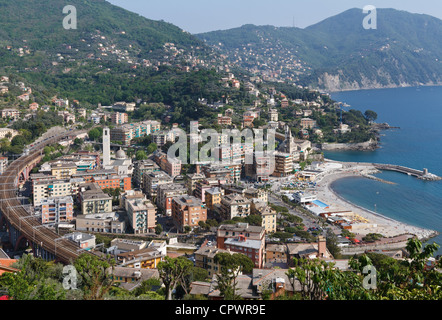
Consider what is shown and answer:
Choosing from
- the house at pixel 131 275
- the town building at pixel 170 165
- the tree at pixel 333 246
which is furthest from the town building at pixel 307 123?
the house at pixel 131 275

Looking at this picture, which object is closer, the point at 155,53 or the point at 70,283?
the point at 70,283

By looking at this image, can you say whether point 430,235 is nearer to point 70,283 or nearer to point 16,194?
point 70,283

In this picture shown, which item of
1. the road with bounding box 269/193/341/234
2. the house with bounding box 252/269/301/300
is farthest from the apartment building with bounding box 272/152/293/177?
the house with bounding box 252/269/301/300

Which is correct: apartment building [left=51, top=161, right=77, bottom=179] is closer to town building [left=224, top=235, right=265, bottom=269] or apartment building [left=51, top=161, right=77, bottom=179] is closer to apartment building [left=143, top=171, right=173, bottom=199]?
apartment building [left=143, top=171, right=173, bottom=199]

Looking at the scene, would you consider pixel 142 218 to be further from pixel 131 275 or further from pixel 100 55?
pixel 100 55

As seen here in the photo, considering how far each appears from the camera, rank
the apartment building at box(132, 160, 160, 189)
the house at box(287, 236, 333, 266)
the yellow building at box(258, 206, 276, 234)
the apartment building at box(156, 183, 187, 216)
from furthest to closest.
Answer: the apartment building at box(132, 160, 160, 189), the apartment building at box(156, 183, 187, 216), the yellow building at box(258, 206, 276, 234), the house at box(287, 236, 333, 266)

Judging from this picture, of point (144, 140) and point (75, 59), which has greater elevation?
point (75, 59)
